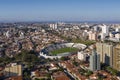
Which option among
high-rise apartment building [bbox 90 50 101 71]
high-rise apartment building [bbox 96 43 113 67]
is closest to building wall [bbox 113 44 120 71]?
high-rise apartment building [bbox 96 43 113 67]

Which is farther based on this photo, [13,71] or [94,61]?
[94,61]

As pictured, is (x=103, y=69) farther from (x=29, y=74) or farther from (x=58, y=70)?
(x=29, y=74)

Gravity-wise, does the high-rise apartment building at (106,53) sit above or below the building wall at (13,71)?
above

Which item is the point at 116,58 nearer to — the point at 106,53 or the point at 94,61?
the point at 106,53

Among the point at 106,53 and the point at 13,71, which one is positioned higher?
the point at 106,53

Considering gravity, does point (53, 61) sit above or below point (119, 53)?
below

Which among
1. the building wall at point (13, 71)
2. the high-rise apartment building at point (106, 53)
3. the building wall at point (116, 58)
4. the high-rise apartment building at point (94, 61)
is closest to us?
the building wall at point (13, 71)

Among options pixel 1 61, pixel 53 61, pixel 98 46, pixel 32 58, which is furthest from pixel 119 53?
pixel 1 61

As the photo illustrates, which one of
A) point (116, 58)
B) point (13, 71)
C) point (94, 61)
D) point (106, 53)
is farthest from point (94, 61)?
point (13, 71)

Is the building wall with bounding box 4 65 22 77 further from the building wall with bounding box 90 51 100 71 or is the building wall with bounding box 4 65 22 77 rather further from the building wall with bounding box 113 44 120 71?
the building wall with bounding box 113 44 120 71

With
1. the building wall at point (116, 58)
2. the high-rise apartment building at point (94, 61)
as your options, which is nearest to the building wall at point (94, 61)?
the high-rise apartment building at point (94, 61)

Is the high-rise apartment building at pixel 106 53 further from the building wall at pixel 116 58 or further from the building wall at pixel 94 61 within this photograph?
the building wall at pixel 94 61
